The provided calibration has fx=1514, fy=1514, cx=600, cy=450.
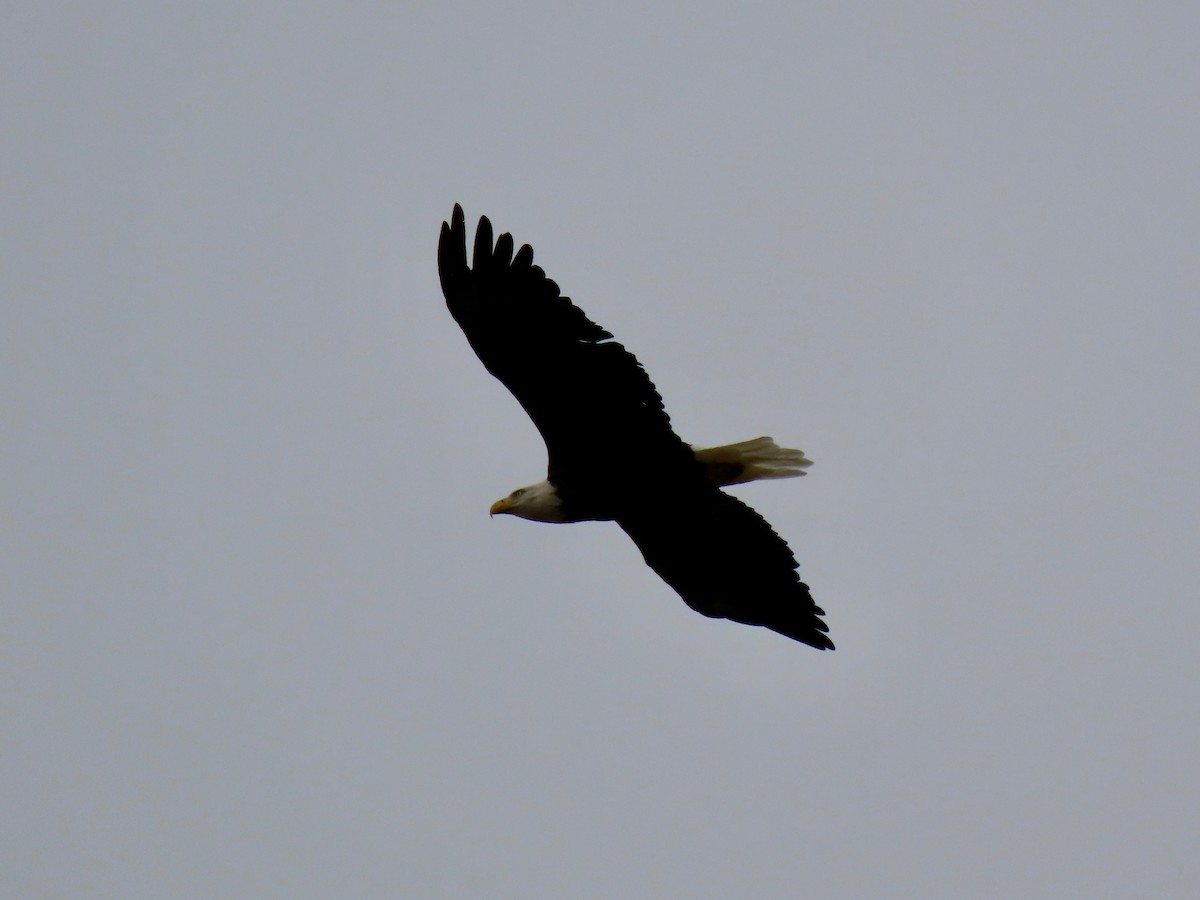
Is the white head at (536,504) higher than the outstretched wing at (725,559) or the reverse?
higher

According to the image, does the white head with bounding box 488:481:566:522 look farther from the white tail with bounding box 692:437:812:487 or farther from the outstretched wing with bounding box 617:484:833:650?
the white tail with bounding box 692:437:812:487

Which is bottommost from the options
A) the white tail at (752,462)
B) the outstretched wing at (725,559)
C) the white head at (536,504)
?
the outstretched wing at (725,559)

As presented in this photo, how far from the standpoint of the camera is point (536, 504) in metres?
9.30

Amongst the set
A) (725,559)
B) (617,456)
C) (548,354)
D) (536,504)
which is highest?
(548,354)

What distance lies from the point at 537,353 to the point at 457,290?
554 mm

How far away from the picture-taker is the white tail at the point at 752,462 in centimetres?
918

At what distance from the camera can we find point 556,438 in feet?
28.8

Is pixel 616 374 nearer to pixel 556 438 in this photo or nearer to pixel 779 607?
pixel 556 438

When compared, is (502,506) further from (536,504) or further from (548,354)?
(548,354)

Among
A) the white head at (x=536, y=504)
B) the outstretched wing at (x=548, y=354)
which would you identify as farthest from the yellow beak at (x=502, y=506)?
the outstretched wing at (x=548, y=354)

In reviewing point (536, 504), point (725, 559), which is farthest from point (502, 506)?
point (725, 559)

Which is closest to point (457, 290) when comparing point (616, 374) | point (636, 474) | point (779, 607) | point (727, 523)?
point (616, 374)

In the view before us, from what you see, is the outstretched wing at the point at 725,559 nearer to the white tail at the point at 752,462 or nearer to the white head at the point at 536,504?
the white tail at the point at 752,462

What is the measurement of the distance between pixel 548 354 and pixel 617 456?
2.77 ft
